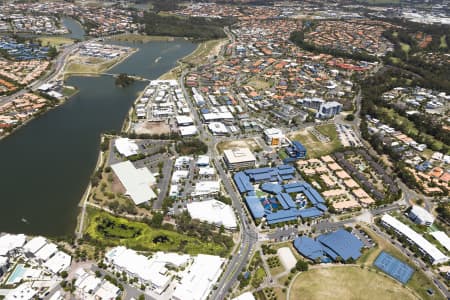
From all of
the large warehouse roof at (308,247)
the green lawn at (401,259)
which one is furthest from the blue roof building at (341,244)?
the green lawn at (401,259)

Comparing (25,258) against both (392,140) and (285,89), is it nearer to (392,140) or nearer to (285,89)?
(392,140)

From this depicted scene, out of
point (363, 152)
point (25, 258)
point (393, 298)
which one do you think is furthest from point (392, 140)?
point (25, 258)

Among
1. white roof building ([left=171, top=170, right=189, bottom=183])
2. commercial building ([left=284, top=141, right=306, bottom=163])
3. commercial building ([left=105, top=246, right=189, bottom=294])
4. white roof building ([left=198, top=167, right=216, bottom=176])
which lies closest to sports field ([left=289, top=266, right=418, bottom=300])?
commercial building ([left=105, top=246, right=189, bottom=294])

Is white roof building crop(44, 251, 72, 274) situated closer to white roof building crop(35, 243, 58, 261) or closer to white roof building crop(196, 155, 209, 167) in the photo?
white roof building crop(35, 243, 58, 261)

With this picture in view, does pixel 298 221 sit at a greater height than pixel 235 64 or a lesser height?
lesser

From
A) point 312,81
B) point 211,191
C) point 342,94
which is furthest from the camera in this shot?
point 312,81

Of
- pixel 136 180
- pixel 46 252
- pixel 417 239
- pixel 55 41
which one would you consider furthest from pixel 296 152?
pixel 55 41
